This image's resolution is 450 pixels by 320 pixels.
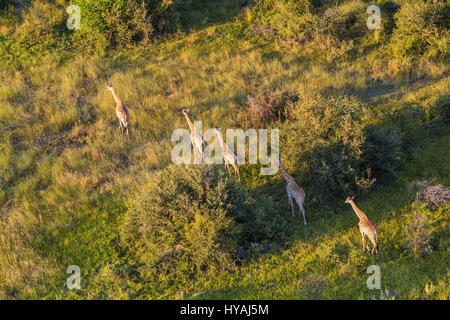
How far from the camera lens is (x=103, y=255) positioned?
9148 millimetres

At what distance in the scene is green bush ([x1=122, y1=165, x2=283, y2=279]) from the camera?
28.0 feet

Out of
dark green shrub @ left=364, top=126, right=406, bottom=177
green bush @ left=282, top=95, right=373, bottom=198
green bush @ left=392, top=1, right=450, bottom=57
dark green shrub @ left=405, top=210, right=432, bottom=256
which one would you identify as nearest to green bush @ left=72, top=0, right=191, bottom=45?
green bush @ left=392, top=1, right=450, bottom=57

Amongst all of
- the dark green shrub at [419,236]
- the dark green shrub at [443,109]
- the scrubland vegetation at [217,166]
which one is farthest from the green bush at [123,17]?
the dark green shrub at [419,236]

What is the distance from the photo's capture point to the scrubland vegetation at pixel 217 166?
27.5 feet

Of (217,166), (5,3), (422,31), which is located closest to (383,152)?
(217,166)

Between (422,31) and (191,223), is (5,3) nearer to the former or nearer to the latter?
(191,223)

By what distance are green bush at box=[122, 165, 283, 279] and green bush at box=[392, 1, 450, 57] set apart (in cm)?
1065

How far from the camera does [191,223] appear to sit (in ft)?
28.8

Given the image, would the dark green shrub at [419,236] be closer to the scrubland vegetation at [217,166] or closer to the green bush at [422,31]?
the scrubland vegetation at [217,166]

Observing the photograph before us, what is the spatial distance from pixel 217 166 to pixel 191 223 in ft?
7.94

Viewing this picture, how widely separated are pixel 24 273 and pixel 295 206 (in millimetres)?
6046

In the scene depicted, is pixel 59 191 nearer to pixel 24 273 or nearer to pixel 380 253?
pixel 24 273

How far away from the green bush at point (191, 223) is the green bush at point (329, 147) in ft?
6.30

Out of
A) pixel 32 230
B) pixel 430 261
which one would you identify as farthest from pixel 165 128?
pixel 430 261
